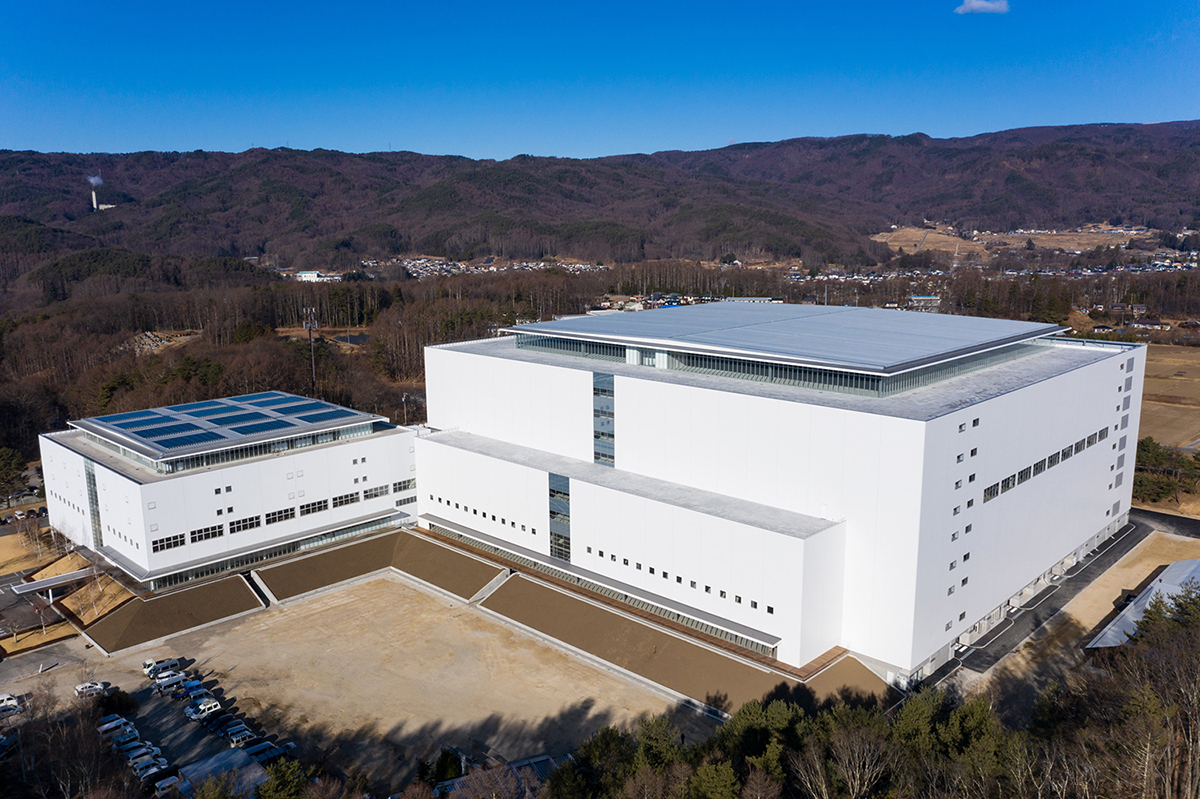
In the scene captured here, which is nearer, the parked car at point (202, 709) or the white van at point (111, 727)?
the white van at point (111, 727)

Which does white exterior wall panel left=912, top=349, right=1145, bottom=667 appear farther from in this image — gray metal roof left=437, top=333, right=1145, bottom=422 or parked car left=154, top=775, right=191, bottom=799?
parked car left=154, top=775, right=191, bottom=799

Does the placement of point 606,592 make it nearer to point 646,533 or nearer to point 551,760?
point 646,533

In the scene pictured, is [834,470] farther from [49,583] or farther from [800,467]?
[49,583]

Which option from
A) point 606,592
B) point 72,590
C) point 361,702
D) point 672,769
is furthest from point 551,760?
point 72,590

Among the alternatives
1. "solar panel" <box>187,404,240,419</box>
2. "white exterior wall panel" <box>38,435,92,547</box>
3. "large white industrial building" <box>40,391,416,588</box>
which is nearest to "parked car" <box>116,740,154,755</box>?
"large white industrial building" <box>40,391,416,588</box>

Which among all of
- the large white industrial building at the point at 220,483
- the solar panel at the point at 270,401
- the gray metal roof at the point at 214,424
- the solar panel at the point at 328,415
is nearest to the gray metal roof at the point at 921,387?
the solar panel at the point at 328,415

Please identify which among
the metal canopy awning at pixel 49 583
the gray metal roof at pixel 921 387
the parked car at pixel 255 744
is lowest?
the parked car at pixel 255 744

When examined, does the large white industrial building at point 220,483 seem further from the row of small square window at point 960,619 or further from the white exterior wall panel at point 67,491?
the row of small square window at point 960,619

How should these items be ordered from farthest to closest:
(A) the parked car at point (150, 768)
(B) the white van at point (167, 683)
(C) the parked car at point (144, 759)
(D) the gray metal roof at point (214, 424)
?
(D) the gray metal roof at point (214, 424) → (B) the white van at point (167, 683) → (C) the parked car at point (144, 759) → (A) the parked car at point (150, 768)
